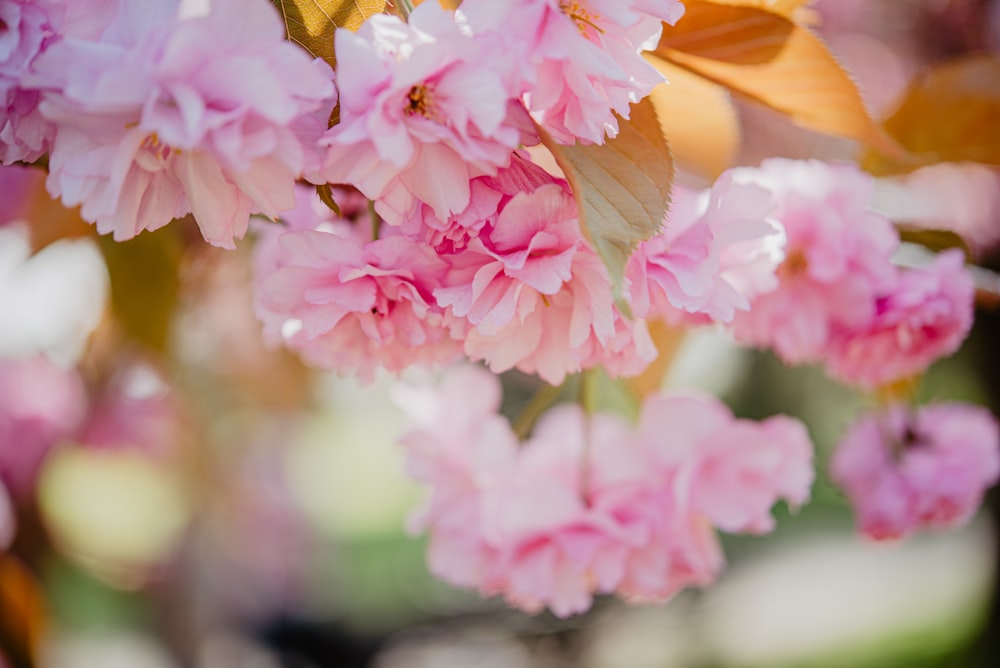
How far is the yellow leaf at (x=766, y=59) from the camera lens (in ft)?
1.96

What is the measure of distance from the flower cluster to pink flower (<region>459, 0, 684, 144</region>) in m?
0.37

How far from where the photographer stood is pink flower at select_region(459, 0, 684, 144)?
40cm

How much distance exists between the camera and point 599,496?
29.5 inches

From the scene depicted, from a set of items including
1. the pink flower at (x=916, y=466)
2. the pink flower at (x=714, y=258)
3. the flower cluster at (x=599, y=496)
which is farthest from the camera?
the pink flower at (x=916, y=466)

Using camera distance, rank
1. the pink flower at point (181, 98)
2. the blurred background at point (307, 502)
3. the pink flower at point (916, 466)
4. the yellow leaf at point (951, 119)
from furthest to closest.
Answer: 1. the blurred background at point (307, 502)
2. the pink flower at point (916, 466)
3. the yellow leaf at point (951, 119)
4. the pink flower at point (181, 98)

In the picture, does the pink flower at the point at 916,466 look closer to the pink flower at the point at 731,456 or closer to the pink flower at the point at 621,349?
the pink flower at the point at 731,456

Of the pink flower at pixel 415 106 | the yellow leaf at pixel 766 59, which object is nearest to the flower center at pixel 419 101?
the pink flower at pixel 415 106

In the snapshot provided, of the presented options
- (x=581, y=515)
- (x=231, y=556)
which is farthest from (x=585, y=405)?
(x=231, y=556)

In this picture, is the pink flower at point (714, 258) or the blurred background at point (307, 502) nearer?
the pink flower at point (714, 258)

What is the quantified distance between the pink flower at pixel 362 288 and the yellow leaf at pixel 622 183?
0.30 ft

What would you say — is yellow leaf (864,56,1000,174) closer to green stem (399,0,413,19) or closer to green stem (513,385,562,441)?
green stem (513,385,562,441)

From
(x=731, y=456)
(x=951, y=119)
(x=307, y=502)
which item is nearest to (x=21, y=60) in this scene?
(x=731, y=456)

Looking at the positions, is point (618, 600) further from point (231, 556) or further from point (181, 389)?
point (231, 556)

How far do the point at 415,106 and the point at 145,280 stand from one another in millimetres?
652
